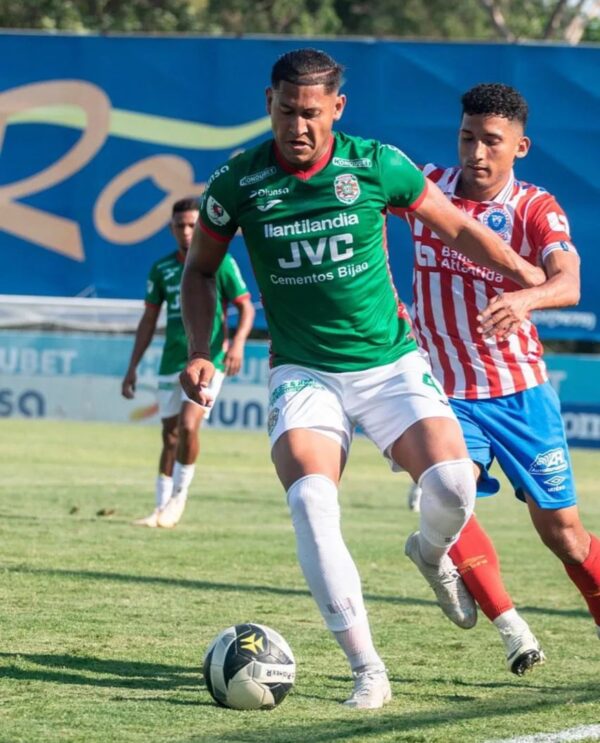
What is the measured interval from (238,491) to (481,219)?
26.3 ft

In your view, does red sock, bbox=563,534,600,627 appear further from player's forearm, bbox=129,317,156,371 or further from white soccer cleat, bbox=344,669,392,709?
player's forearm, bbox=129,317,156,371

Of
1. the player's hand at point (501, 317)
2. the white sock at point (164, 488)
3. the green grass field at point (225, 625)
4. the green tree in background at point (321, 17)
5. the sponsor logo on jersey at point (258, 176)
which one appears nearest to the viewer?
the green grass field at point (225, 625)

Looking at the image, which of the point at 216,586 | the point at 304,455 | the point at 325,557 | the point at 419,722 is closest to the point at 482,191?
the point at 304,455

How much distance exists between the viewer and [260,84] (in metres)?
19.5

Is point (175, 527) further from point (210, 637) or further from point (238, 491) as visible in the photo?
point (210, 637)

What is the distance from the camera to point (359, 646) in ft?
17.1

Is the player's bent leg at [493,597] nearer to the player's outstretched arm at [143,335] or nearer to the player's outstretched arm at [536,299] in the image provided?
the player's outstretched arm at [536,299]

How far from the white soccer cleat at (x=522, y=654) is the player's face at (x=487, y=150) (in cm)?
182

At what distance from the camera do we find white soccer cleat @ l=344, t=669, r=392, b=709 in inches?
205

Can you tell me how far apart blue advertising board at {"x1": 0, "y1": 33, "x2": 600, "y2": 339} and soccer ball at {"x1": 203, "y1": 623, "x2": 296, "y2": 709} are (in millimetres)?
13739

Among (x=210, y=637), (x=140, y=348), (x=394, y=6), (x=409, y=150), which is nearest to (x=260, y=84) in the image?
(x=409, y=150)

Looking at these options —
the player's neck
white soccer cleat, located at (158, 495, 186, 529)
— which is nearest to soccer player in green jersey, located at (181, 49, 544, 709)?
the player's neck

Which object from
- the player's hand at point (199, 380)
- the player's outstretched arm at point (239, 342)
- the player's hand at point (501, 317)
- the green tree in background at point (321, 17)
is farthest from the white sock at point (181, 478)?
the green tree in background at point (321, 17)

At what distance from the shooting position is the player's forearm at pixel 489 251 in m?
5.50
